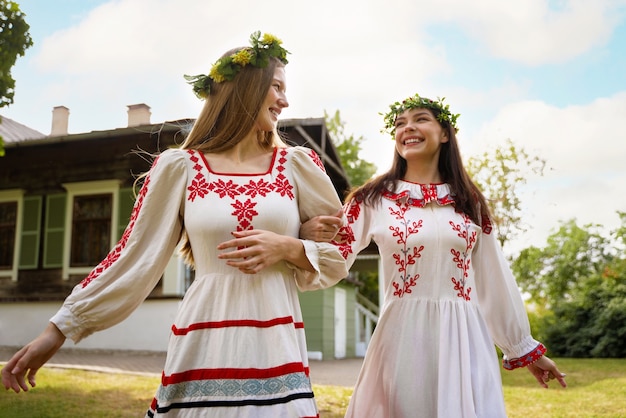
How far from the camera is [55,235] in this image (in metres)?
14.7

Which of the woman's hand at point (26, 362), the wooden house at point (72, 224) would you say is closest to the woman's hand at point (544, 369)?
the woman's hand at point (26, 362)

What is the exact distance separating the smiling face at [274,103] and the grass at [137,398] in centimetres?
440

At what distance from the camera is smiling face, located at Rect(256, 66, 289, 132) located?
238 centimetres

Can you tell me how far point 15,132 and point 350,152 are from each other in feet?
48.9

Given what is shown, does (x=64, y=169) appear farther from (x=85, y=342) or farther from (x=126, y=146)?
(x=85, y=342)

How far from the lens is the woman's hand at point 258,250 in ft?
6.84

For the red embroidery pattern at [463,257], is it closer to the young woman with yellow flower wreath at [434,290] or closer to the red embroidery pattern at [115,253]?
the young woman with yellow flower wreath at [434,290]

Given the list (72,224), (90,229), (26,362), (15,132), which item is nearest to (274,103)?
(26,362)

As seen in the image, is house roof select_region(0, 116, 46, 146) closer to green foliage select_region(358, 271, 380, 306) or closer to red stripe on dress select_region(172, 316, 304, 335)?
red stripe on dress select_region(172, 316, 304, 335)

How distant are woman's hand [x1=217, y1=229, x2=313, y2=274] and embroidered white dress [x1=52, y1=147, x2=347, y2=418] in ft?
0.21

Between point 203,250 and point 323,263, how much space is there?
1.34 ft

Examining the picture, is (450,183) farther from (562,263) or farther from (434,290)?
(562,263)

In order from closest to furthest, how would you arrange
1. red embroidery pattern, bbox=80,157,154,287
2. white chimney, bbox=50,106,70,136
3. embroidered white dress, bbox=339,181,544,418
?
red embroidery pattern, bbox=80,157,154,287, embroidered white dress, bbox=339,181,544,418, white chimney, bbox=50,106,70,136

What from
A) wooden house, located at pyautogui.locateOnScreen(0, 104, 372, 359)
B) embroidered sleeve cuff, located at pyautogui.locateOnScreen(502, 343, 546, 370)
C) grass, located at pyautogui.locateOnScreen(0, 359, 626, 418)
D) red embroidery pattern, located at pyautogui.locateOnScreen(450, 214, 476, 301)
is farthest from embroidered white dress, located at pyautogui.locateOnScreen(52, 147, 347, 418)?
wooden house, located at pyautogui.locateOnScreen(0, 104, 372, 359)
